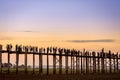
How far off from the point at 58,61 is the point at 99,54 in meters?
13.0

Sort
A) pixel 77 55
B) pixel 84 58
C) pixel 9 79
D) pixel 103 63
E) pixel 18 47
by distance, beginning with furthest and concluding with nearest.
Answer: pixel 103 63, pixel 84 58, pixel 77 55, pixel 18 47, pixel 9 79

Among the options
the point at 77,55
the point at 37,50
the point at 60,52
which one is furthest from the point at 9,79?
the point at 77,55

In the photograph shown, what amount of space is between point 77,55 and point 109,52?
10722 millimetres

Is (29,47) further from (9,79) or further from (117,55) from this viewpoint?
(117,55)

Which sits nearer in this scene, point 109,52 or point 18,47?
point 18,47

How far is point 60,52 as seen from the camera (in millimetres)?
47281

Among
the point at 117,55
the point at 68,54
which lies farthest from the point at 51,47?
the point at 117,55

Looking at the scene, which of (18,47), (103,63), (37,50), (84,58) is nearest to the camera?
(18,47)

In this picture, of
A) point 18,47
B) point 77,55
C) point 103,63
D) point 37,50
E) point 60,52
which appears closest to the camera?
point 18,47

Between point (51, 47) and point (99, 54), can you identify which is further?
point (99, 54)

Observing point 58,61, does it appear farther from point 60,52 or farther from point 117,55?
point 117,55

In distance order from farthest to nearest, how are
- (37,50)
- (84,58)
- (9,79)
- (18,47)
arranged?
(84,58) < (37,50) < (18,47) < (9,79)

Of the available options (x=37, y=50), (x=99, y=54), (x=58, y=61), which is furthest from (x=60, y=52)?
(x=99, y=54)

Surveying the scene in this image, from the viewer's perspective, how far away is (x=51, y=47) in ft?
147
